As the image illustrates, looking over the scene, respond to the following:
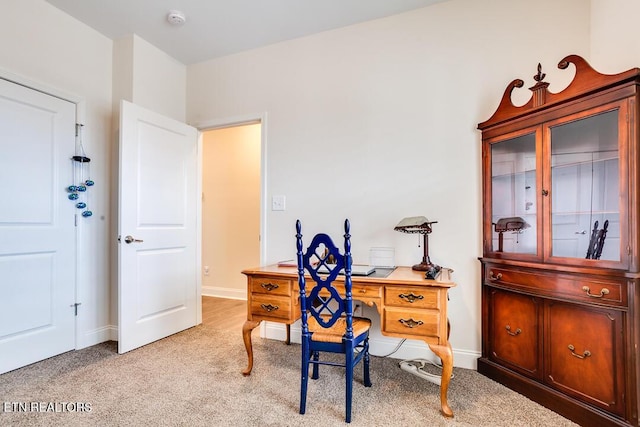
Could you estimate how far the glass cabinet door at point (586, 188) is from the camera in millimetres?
1556

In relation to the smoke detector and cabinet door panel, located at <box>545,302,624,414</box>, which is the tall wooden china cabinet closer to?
cabinet door panel, located at <box>545,302,624,414</box>

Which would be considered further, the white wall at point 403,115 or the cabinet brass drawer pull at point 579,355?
the white wall at point 403,115

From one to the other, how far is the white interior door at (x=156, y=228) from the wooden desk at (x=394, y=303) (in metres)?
1.12

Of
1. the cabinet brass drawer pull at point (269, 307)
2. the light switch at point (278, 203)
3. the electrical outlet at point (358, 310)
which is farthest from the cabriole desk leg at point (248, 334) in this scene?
the light switch at point (278, 203)

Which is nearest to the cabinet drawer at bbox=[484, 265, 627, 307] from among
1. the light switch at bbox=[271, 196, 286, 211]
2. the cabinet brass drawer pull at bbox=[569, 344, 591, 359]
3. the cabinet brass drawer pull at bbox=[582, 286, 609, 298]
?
the cabinet brass drawer pull at bbox=[582, 286, 609, 298]

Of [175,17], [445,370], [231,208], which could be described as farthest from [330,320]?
[231,208]

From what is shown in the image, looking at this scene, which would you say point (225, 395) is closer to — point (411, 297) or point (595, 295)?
point (411, 297)

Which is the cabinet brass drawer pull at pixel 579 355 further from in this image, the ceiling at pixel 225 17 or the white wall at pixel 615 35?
the ceiling at pixel 225 17

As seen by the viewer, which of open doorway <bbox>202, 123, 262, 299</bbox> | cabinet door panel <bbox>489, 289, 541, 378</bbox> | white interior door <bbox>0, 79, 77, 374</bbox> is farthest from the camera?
open doorway <bbox>202, 123, 262, 299</bbox>

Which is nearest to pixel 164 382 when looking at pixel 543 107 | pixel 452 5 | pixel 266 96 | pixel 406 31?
pixel 266 96

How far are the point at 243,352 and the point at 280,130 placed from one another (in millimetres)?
1913

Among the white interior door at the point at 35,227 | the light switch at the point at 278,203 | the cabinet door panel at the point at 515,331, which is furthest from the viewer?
the light switch at the point at 278,203

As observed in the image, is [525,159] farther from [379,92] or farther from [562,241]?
[379,92]

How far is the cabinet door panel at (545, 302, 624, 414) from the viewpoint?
1.50 meters
